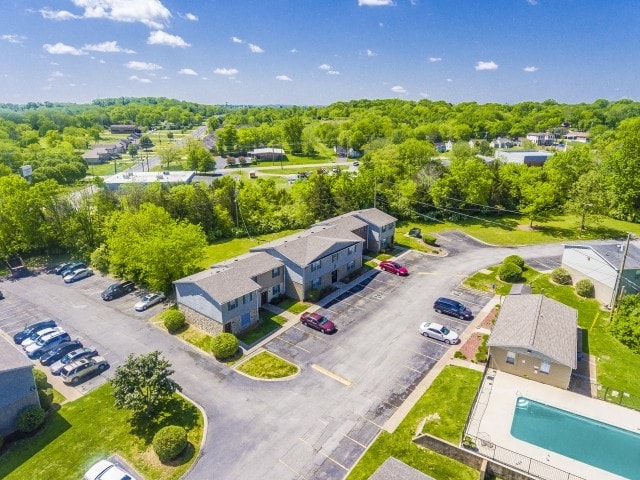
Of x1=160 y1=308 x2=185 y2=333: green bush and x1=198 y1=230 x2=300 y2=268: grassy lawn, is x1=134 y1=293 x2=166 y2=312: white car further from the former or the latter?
x1=198 y1=230 x2=300 y2=268: grassy lawn

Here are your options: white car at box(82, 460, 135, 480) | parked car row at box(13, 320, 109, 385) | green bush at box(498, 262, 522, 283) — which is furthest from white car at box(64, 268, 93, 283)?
green bush at box(498, 262, 522, 283)

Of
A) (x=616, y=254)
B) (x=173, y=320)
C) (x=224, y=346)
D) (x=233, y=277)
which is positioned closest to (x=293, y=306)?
(x=233, y=277)

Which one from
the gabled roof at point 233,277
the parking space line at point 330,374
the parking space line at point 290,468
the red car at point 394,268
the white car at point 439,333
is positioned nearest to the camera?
the parking space line at point 290,468

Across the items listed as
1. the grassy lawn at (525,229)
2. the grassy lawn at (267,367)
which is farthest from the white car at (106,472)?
the grassy lawn at (525,229)

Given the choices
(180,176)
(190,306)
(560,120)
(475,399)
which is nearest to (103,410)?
(190,306)

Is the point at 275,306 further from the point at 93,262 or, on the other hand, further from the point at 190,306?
the point at 93,262

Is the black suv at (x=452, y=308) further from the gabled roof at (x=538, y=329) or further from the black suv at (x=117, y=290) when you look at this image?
the black suv at (x=117, y=290)
